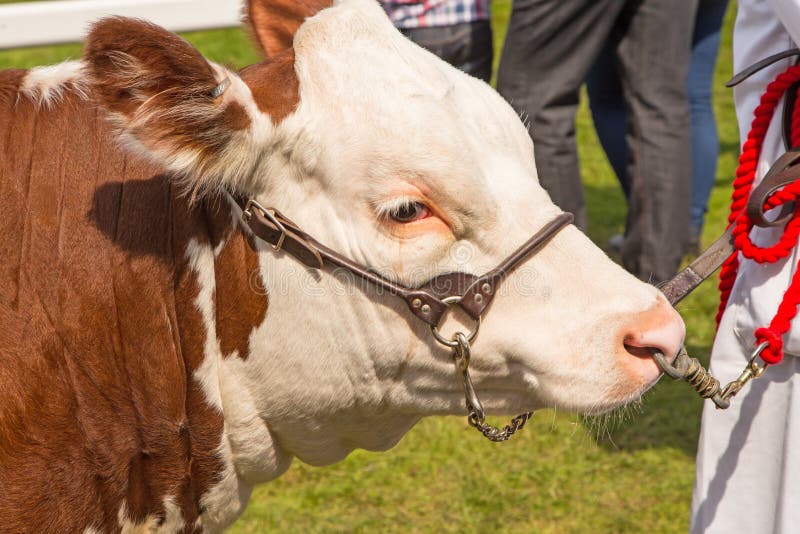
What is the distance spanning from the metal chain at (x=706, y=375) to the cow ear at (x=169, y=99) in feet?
3.19

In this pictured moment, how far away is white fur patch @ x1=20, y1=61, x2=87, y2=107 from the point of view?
7.47ft

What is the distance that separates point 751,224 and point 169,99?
1.31 m

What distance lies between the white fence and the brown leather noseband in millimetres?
3721

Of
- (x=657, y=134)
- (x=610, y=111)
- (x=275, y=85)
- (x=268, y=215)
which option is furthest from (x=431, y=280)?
(x=610, y=111)

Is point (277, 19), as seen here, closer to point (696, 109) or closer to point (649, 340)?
point (649, 340)

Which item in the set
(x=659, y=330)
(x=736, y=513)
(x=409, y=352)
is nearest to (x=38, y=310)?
(x=409, y=352)

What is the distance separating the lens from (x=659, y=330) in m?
2.12

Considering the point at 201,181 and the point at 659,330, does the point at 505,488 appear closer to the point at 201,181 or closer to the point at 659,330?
the point at 659,330

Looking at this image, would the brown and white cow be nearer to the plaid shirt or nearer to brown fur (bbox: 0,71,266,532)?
brown fur (bbox: 0,71,266,532)

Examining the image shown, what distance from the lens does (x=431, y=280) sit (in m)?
2.16

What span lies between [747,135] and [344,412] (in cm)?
118

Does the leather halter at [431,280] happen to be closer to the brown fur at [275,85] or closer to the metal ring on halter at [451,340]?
the metal ring on halter at [451,340]

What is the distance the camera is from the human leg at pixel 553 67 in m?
4.57

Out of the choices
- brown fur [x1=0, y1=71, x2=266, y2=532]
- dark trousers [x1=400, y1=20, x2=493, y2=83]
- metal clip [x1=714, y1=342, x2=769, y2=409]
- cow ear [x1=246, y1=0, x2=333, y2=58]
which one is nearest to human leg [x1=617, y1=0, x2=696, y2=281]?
dark trousers [x1=400, y1=20, x2=493, y2=83]
